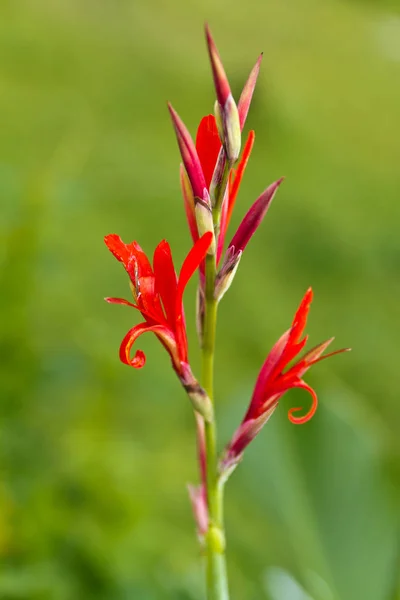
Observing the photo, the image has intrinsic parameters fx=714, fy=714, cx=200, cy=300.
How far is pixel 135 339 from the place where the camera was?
1.26 ft

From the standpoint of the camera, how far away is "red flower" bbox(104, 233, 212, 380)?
1.25 feet

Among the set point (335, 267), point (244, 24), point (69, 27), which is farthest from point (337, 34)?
point (335, 267)

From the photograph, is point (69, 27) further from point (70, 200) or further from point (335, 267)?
point (70, 200)

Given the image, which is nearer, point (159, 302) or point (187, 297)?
point (159, 302)

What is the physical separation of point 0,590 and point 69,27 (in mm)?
3488

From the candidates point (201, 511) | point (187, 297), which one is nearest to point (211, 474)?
point (201, 511)

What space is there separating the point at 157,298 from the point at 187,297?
5.30 feet

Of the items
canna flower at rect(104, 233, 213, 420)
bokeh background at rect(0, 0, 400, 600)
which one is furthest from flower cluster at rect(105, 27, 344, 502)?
bokeh background at rect(0, 0, 400, 600)

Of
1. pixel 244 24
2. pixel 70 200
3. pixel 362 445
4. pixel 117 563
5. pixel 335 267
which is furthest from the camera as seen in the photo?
pixel 244 24

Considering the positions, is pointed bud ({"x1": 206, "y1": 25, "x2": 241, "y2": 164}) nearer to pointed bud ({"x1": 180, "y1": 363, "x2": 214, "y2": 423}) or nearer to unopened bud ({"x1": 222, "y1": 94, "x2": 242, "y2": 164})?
unopened bud ({"x1": 222, "y1": 94, "x2": 242, "y2": 164})

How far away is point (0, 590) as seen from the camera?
2.18 feet

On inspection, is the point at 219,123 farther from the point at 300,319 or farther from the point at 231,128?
the point at 300,319

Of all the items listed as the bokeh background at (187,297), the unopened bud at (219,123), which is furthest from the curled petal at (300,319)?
the bokeh background at (187,297)

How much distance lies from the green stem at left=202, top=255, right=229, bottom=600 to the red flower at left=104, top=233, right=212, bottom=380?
13 millimetres
